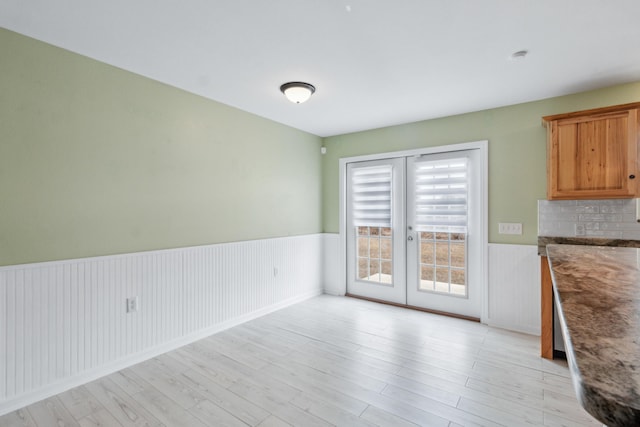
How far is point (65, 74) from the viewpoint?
2.38m

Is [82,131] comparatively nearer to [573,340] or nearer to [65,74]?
[65,74]

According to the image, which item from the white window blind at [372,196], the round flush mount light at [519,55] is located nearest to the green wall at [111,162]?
the white window blind at [372,196]

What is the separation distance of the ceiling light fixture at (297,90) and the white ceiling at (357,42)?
0.25ft

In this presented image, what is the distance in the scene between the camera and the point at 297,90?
9.73 feet

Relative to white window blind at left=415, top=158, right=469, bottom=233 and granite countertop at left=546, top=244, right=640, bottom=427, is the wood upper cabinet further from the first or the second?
granite countertop at left=546, top=244, right=640, bottom=427

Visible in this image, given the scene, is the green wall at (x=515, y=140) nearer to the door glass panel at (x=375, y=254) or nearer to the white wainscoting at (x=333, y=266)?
the door glass panel at (x=375, y=254)

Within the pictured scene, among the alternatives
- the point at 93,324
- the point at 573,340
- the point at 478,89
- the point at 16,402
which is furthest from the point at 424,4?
the point at 16,402

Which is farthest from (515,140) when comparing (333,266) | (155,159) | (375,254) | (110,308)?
(110,308)

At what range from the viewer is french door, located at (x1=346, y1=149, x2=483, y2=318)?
382cm

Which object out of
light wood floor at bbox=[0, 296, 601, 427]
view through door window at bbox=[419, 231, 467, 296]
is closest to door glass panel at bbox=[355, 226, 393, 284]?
view through door window at bbox=[419, 231, 467, 296]

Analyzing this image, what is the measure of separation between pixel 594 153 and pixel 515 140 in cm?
77

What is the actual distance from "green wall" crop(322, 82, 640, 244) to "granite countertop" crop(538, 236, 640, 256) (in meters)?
0.24

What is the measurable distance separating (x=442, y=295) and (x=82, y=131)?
4.11 metres

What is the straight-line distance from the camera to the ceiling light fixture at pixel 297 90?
2.94m
